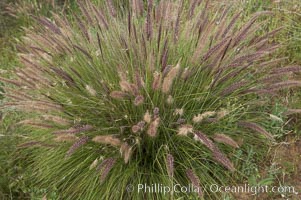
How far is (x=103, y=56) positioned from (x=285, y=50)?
214 cm

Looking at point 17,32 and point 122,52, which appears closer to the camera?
point 122,52

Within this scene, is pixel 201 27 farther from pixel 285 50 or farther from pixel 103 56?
pixel 285 50

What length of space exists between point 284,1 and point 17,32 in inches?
169

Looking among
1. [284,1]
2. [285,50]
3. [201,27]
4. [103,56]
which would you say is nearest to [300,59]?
[285,50]

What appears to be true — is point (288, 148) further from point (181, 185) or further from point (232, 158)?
point (181, 185)

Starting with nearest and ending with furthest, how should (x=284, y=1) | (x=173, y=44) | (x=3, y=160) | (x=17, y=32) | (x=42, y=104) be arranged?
(x=42, y=104)
(x=173, y=44)
(x=3, y=160)
(x=284, y=1)
(x=17, y=32)

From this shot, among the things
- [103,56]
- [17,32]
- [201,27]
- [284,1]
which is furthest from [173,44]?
[17,32]

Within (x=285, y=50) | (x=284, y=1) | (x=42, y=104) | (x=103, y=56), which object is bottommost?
(x=42, y=104)

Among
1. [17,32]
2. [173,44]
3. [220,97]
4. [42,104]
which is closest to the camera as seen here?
[42,104]

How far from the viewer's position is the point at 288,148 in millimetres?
3512

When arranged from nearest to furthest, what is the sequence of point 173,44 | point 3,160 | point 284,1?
point 173,44 < point 3,160 < point 284,1

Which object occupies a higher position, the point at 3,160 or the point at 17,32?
the point at 17,32

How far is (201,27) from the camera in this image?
3.38m

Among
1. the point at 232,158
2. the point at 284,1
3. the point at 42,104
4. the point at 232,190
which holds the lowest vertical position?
the point at 232,190
